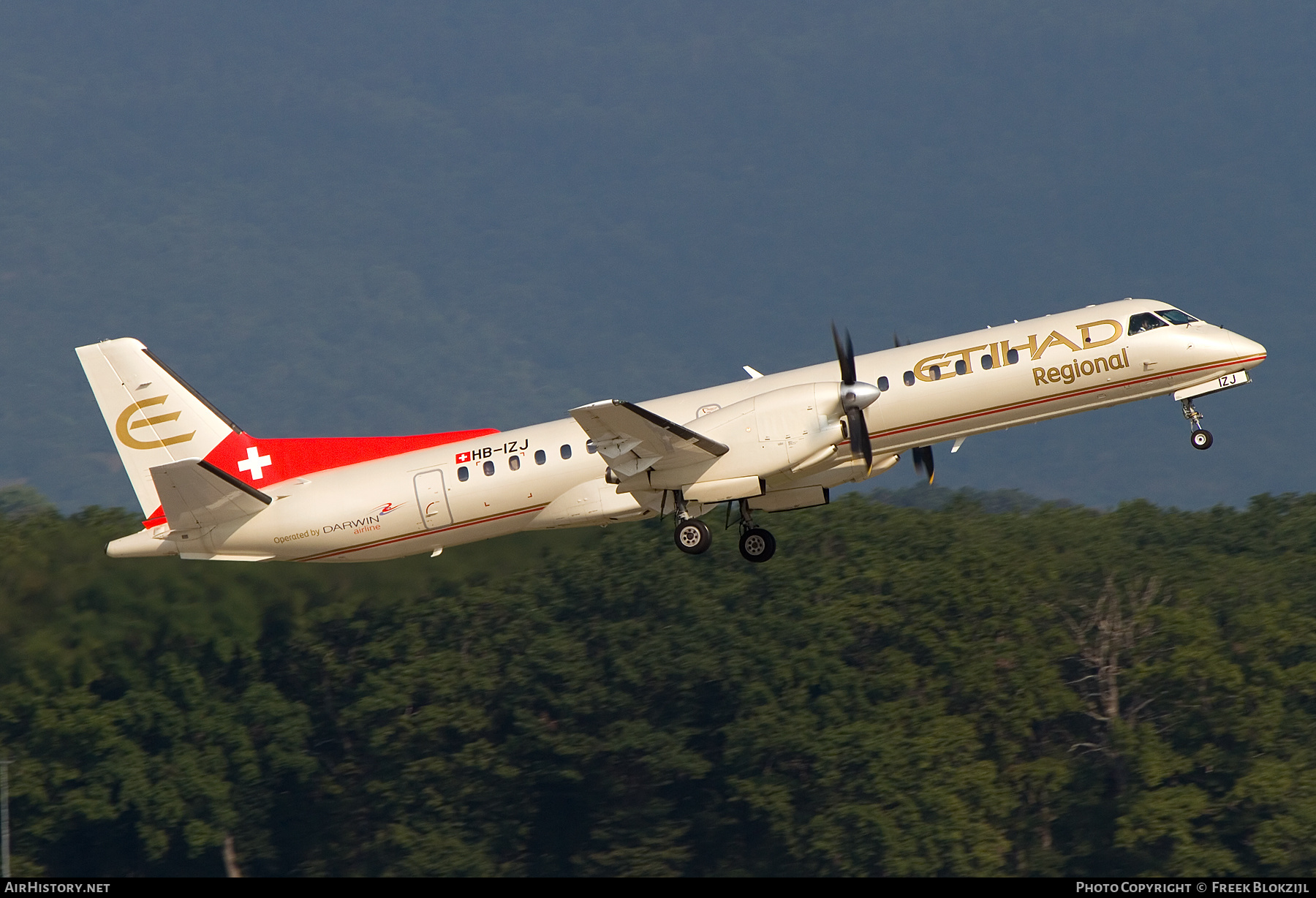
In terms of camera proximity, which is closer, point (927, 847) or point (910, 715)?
point (927, 847)

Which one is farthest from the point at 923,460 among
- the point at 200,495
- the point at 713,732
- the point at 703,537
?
the point at 713,732

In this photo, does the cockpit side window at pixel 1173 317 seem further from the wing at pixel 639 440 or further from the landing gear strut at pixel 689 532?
the landing gear strut at pixel 689 532

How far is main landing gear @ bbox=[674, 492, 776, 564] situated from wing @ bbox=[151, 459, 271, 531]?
23.2 ft

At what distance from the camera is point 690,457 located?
24750 mm

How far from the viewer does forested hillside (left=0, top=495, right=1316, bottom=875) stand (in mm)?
44562

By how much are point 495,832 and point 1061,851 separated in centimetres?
1691

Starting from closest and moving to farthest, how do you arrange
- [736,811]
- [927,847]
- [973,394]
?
1. [973,394]
2. [927,847]
3. [736,811]

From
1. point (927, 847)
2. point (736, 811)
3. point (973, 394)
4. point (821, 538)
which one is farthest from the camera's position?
point (821, 538)

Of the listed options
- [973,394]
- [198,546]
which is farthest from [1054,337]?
[198,546]

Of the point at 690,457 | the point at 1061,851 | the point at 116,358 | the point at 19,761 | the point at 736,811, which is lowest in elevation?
the point at 1061,851

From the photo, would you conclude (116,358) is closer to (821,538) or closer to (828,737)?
(828,737)

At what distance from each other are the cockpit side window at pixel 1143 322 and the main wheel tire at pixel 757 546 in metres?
6.80

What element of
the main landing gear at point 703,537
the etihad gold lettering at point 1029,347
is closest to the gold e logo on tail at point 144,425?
the main landing gear at point 703,537

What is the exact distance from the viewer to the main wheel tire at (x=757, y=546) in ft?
86.1
